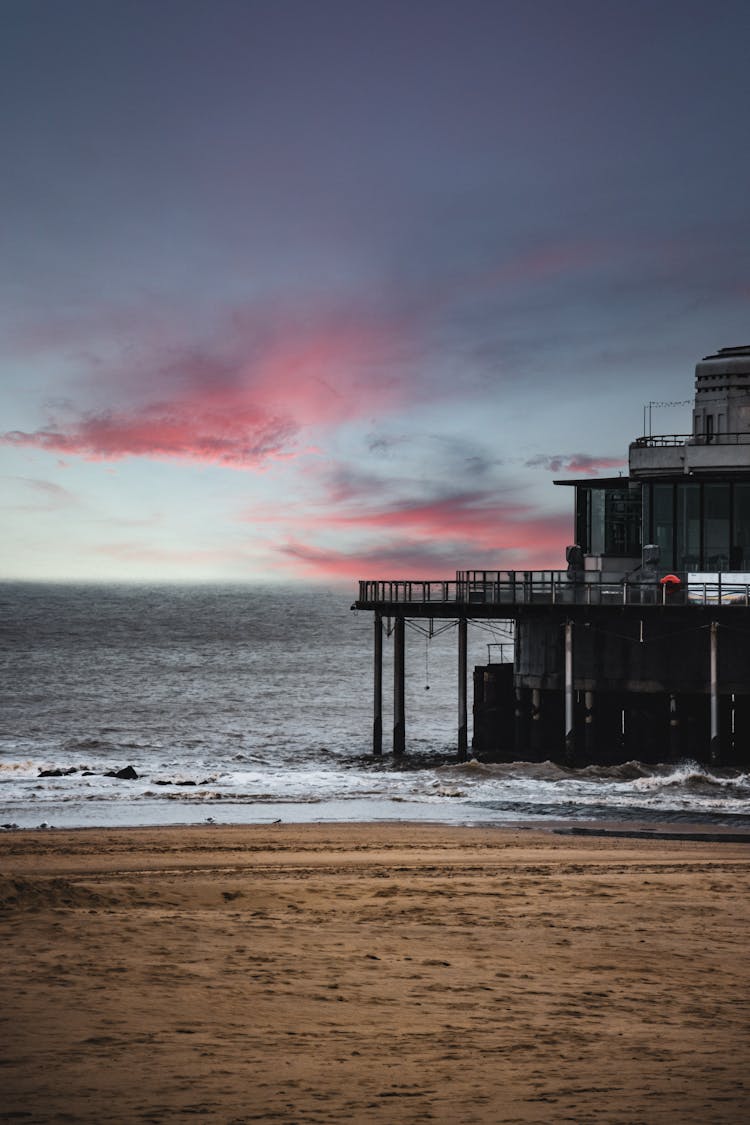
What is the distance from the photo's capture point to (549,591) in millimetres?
39719

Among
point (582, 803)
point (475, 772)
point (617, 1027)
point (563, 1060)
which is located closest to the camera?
point (563, 1060)

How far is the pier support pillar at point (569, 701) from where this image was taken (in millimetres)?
36719

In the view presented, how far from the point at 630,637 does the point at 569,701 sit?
3.09 m

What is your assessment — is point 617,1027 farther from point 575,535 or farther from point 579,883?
point 575,535

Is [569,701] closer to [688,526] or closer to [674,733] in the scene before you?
[674,733]

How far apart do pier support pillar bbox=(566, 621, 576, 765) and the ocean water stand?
132 cm

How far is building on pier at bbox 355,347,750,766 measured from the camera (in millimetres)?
36938

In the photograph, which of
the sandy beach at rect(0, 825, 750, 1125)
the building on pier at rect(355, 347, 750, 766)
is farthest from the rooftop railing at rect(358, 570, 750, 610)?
the sandy beach at rect(0, 825, 750, 1125)

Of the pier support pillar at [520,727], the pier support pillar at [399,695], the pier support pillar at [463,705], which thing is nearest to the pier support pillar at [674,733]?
the pier support pillar at [520,727]

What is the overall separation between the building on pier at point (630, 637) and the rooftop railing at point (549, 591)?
51 mm

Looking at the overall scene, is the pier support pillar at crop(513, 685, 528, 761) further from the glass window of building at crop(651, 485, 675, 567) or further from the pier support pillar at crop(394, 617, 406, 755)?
the glass window of building at crop(651, 485, 675, 567)

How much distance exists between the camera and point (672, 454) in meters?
46.3

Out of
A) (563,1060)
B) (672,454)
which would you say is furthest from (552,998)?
(672,454)

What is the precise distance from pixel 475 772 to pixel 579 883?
17.7 meters
